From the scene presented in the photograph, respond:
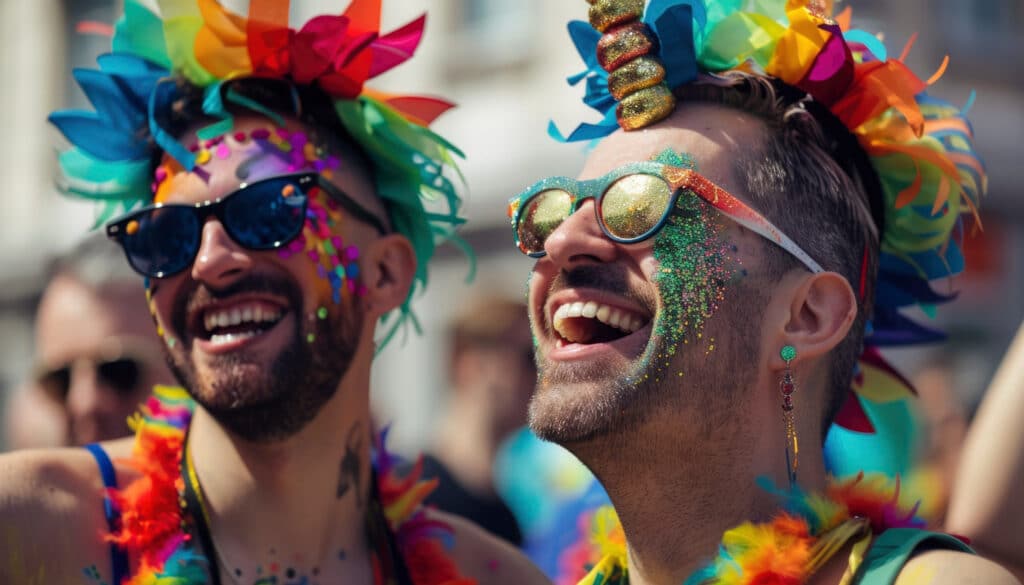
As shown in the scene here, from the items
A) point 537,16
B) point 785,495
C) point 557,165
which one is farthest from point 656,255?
point 537,16

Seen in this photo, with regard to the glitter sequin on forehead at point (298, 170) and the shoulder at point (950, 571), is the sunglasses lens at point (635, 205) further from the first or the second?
the glitter sequin on forehead at point (298, 170)

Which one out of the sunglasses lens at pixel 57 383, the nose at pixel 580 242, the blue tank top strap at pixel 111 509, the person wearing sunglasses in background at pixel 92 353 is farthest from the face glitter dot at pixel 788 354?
the sunglasses lens at pixel 57 383

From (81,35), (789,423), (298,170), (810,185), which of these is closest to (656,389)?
(789,423)

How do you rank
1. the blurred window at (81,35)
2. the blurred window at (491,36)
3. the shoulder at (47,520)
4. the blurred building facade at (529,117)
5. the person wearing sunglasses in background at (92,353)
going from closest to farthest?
the shoulder at (47,520) → the person wearing sunglasses in background at (92,353) → the blurred building facade at (529,117) → the blurred window at (491,36) → the blurred window at (81,35)

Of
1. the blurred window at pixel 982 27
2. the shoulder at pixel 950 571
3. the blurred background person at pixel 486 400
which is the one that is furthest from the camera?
the blurred window at pixel 982 27

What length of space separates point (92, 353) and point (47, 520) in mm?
1979

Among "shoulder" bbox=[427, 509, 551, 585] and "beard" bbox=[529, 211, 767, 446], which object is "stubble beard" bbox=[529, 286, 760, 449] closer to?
"beard" bbox=[529, 211, 767, 446]

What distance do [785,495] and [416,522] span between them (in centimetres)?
130

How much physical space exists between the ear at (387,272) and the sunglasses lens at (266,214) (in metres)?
0.27

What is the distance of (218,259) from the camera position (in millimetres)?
3523

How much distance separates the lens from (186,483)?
3.63 meters

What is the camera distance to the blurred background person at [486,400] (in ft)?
16.9

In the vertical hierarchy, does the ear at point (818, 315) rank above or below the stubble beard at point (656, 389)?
above

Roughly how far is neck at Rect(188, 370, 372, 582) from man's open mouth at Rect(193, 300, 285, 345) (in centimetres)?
27
